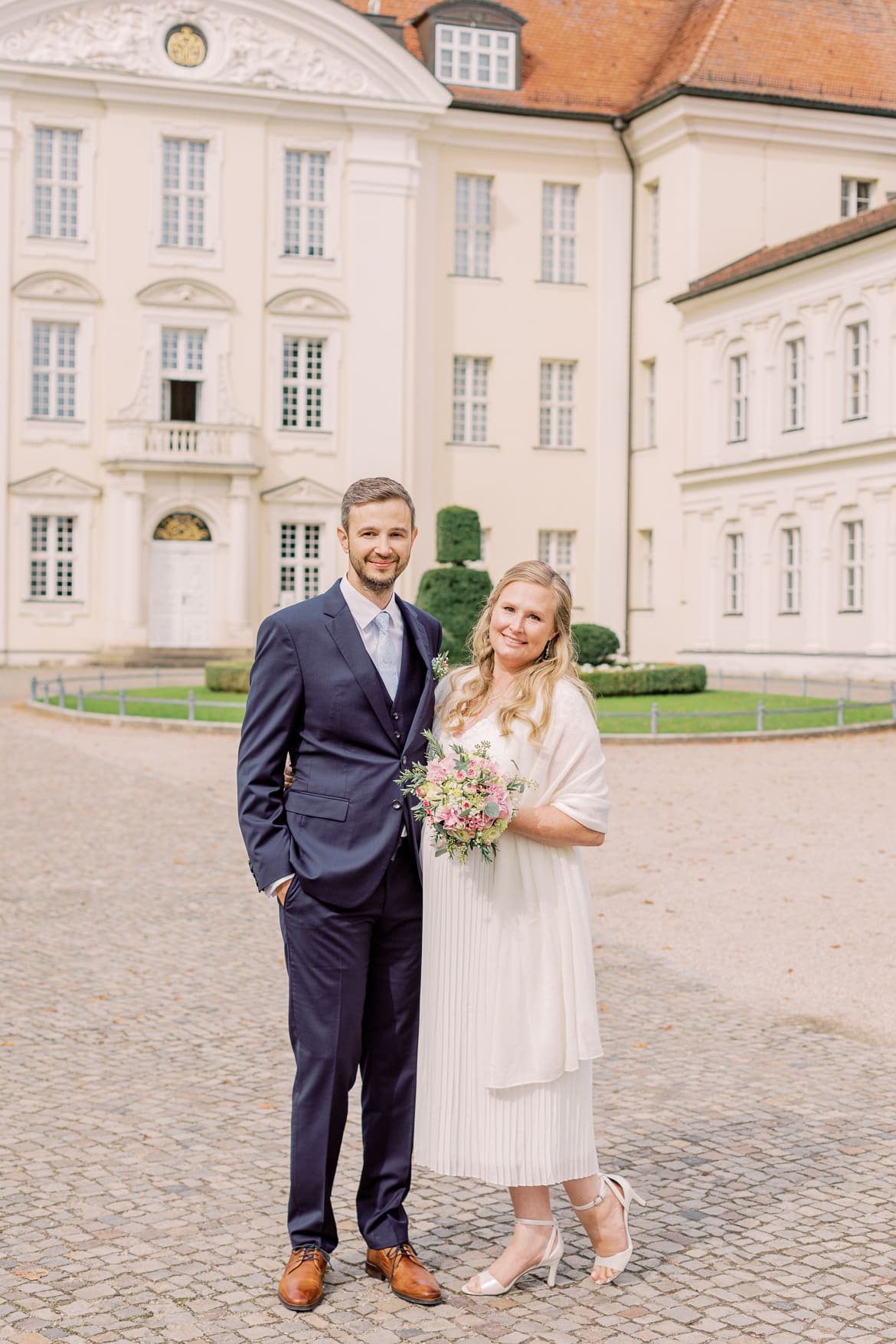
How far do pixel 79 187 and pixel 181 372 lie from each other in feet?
15.7

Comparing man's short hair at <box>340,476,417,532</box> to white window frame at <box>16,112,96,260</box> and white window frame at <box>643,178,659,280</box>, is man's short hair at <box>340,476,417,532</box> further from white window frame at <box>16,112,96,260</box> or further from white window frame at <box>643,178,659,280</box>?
white window frame at <box>643,178,659,280</box>

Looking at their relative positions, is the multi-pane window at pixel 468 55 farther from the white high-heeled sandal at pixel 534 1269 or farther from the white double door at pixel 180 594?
the white high-heeled sandal at pixel 534 1269

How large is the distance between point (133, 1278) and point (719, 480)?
35284 millimetres

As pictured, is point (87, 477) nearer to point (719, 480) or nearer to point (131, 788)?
point (719, 480)

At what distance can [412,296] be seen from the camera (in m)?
40.8

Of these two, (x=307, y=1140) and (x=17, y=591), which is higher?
(x=17, y=591)

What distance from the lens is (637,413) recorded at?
140 feet

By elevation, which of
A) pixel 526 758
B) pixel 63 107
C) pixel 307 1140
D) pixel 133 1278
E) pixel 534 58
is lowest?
pixel 133 1278

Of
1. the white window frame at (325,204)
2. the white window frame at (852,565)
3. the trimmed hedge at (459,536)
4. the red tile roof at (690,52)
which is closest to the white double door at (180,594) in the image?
the white window frame at (325,204)

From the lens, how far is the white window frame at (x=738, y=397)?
37.9 meters

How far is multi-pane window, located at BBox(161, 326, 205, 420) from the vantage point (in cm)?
3972

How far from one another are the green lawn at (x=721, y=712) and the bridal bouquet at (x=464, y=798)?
17.2m

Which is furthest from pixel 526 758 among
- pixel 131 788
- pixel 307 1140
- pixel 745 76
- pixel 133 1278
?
pixel 745 76

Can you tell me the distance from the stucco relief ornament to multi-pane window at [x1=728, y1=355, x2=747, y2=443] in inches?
408
